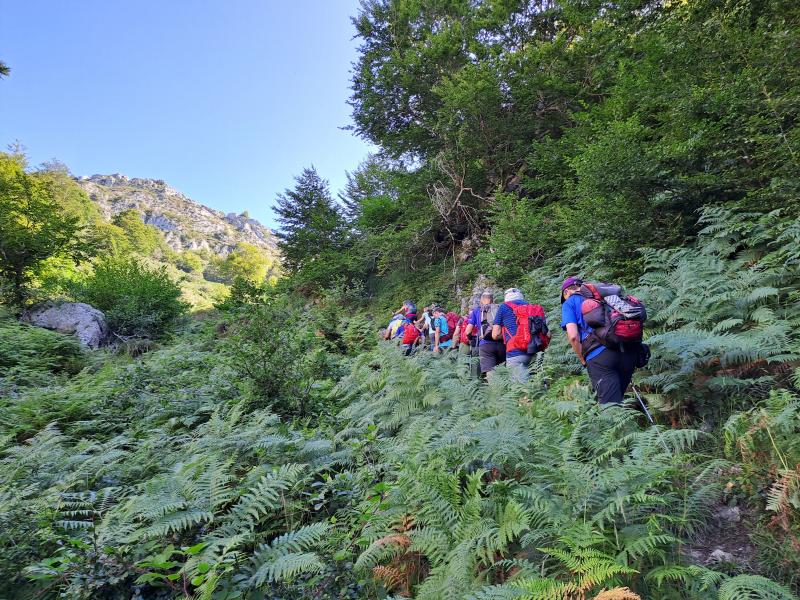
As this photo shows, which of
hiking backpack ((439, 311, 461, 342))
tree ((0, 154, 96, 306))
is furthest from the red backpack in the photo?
tree ((0, 154, 96, 306))

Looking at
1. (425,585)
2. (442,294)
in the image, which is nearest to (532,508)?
(425,585)

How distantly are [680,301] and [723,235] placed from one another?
74.4 inches

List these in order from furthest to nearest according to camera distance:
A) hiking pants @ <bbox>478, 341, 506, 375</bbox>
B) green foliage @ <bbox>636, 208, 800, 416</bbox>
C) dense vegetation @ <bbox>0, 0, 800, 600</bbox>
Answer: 1. hiking pants @ <bbox>478, 341, 506, 375</bbox>
2. green foliage @ <bbox>636, 208, 800, 416</bbox>
3. dense vegetation @ <bbox>0, 0, 800, 600</bbox>

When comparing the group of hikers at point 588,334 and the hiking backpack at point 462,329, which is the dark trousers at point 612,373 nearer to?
the group of hikers at point 588,334

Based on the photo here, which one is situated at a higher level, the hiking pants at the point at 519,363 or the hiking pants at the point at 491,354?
the hiking pants at the point at 491,354

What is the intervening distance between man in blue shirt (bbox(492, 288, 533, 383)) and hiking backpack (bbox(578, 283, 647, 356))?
1.60 meters

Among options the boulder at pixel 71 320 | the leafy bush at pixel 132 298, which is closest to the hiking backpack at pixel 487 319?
the boulder at pixel 71 320

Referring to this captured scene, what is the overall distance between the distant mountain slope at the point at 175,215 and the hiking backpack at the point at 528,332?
11525cm

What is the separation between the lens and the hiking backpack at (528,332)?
221 inches

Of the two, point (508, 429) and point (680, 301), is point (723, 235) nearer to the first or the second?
point (680, 301)

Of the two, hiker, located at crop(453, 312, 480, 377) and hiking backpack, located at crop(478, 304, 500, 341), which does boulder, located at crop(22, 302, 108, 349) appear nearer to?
hiker, located at crop(453, 312, 480, 377)

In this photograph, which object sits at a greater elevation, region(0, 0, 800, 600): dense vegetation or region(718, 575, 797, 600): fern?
region(0, 0, 800, 600): dense vegetation

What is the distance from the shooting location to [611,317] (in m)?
3.80

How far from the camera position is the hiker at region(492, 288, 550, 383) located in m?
5.61
